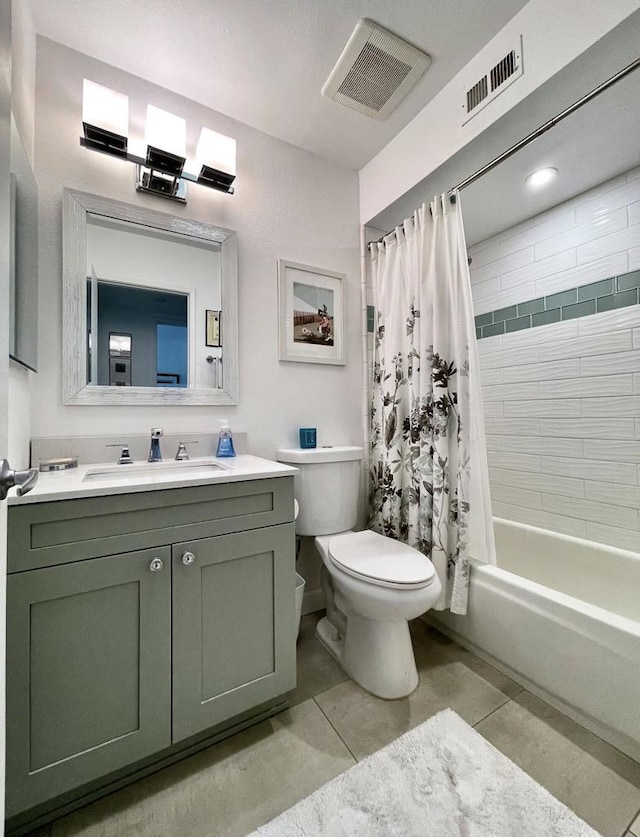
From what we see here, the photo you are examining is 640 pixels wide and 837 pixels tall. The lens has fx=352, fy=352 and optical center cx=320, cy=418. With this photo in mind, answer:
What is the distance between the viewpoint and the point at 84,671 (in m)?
0.90

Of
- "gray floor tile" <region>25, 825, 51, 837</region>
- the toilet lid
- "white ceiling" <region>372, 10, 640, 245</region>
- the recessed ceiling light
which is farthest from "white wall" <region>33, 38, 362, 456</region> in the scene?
"gray floor tile" <region>25, 825, 51, 837</region>

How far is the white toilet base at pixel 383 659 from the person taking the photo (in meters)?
1.31

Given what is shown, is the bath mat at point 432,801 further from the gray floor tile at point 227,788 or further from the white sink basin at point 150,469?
the white sink basin at point 150,469

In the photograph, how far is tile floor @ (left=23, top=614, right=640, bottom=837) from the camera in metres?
0.91

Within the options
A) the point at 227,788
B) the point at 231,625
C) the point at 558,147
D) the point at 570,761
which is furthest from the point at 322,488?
the point at 558,147

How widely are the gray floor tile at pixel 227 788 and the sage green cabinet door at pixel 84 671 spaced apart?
12 centimetres

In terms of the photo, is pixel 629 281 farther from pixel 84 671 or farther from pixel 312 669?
pixel 84 671

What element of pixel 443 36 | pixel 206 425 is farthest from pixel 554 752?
pixel 443 36

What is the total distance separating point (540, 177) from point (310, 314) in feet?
4.08

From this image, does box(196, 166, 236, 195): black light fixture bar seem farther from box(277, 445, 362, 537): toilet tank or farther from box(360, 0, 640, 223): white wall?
box(277, 445, 362, 537): toilet tank

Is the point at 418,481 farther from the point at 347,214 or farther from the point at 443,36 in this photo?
the point at 443,36

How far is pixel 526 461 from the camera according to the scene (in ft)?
6.70

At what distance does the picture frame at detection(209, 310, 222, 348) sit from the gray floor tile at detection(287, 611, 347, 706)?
142 centimetres

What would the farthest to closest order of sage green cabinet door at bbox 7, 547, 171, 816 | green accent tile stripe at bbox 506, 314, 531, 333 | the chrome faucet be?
green accent tile stripe at bbox 506, 314, 531, 333 → the chrome faucet → sage green cabinet door at bbox 7, 547, 171, 816
